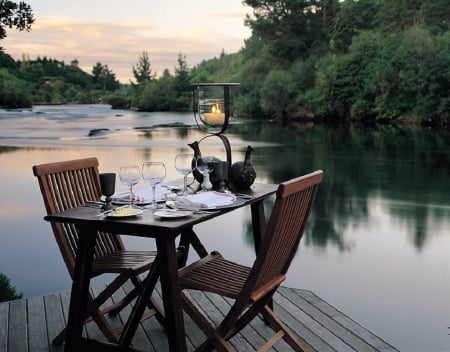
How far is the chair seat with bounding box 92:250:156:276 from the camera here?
2695 mm

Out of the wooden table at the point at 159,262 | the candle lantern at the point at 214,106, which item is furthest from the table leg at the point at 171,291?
the candle lantern at the point at 214,106

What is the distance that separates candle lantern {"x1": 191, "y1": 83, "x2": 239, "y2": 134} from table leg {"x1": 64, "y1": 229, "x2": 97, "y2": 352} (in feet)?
3.50

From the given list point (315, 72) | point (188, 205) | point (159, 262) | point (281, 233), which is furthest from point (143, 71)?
point (281, 233)

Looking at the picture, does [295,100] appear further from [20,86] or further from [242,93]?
[20,86]

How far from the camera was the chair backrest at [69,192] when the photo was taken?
276cm

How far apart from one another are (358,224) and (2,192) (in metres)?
5.46

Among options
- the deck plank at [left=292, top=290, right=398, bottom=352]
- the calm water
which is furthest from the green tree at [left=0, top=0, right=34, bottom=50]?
the deck plank at [left=292, top=290, right=398, bottom=352]

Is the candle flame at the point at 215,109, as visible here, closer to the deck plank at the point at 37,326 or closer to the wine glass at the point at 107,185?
the wine glass at the point at 107,185

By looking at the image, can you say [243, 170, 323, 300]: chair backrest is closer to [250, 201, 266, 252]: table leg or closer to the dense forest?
[250, 201, 266, 252]: table leg

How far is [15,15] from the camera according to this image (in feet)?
14.8

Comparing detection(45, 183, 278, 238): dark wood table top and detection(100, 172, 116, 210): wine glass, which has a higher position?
detection(100, 172, 116, 210): wine glass

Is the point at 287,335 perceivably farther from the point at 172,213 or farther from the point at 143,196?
the point at 143,196

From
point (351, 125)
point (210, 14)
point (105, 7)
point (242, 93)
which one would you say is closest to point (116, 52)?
point (105, 7)

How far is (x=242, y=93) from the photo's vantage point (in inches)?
1305
